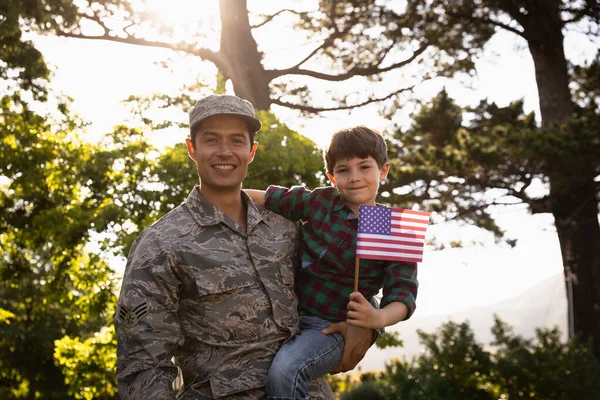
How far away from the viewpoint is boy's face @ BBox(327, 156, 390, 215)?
346cm

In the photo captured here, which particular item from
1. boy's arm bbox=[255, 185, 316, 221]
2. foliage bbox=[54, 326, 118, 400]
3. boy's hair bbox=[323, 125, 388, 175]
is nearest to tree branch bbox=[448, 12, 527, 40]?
foliage bbox=[54, 326, 118, 400]

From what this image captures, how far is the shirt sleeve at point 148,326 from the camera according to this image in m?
2.74

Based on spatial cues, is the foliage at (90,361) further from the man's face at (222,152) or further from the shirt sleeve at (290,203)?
the man's face at (222,152)

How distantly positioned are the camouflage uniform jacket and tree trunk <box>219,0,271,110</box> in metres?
11.4

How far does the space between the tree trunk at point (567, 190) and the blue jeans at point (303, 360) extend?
11629 mm

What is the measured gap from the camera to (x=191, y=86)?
14883 mm

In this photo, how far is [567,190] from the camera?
14.6 metres

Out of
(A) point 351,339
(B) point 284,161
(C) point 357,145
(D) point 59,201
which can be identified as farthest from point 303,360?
(D) point 59,201

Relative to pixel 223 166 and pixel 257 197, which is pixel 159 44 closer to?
pixel 257 197

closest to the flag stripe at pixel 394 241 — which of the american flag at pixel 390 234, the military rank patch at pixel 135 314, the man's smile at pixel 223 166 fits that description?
the american flag at pixel 390 234

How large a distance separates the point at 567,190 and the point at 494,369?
464cm

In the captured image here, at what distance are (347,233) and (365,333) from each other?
1.69 feet

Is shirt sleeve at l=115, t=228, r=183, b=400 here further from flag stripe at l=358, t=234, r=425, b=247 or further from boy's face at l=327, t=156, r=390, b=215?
boy's face at l=327, t=156, r=390, b=215

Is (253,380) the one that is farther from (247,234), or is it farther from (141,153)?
(141,153)
